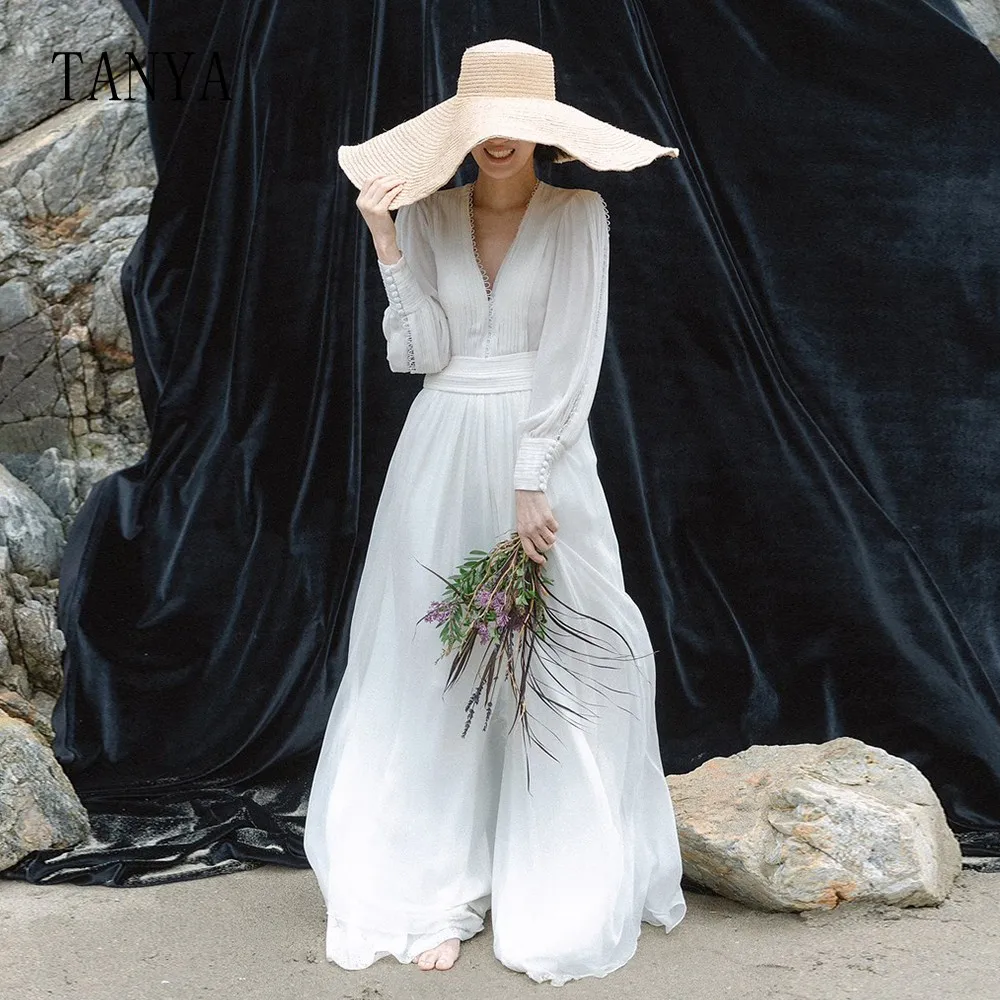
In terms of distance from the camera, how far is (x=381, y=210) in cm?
281

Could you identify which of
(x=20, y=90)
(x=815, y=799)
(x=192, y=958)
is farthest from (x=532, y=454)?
(x=20, y=90)

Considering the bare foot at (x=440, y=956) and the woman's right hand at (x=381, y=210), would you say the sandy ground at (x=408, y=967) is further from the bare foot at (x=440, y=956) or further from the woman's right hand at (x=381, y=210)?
the woman's right hand at (x=381, y=210)

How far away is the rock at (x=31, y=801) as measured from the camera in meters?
3.36

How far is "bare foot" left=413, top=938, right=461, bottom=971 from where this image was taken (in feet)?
9.50

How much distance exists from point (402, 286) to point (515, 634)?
697 millimetres

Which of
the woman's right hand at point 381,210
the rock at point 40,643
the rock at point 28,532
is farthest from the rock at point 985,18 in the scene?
the rock at point 40,643

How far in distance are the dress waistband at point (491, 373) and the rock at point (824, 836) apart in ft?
3.39

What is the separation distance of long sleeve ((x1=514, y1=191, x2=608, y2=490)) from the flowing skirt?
0.07 meters

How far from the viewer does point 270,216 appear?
4035 mm

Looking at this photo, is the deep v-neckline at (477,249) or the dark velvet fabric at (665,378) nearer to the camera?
the deep v-neckline at (477,249)

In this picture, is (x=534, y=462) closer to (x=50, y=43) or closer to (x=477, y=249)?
(x=477, y=249)

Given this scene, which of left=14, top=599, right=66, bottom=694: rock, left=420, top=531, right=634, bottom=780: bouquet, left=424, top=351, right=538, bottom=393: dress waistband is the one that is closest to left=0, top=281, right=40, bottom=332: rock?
left=14, top=599, right=66, bottom=694: rock

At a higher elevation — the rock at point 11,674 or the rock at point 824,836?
the rock at point 11,674

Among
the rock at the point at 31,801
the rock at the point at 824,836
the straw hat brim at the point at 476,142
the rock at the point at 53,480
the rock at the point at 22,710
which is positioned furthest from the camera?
the rock at the point at 53,480
